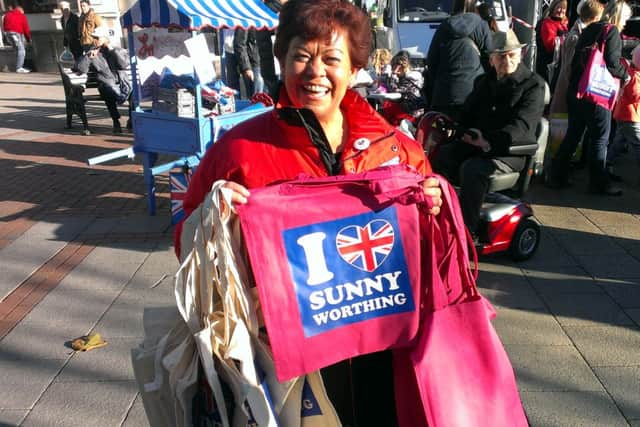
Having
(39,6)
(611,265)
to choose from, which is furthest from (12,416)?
(39,6)

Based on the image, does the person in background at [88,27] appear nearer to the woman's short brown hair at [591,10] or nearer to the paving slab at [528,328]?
the woman's short brown hair at [591,10]

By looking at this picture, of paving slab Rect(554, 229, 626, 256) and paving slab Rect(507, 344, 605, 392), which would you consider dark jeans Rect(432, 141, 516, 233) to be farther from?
paving slab Rect(507, 344, 605, 392)

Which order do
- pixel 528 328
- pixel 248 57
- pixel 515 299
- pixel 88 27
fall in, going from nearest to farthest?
pixel 528 328 < pixel 515 299 < pixel 248 57 < pixel 88 27

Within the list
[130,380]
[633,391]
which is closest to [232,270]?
[130,380]

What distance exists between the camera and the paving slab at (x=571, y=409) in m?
2.91

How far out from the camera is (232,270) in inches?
65.9

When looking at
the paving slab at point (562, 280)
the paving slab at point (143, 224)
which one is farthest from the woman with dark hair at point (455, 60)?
the paving slab at point (143, 224)

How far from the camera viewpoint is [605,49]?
5.86m

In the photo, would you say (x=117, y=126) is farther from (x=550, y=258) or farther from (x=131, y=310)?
(x=550, y=258)

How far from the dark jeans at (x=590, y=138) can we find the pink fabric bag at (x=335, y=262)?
197 inches

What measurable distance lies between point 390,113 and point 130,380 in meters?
3.25

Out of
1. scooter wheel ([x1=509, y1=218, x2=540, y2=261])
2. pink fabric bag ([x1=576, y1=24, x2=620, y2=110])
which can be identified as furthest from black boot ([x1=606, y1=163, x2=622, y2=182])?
scooter wheel ([x1=509, y1=218, x2=540, y2=261])

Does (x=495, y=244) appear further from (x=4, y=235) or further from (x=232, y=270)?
(x=4, y=235)

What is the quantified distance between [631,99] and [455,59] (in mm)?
1827
